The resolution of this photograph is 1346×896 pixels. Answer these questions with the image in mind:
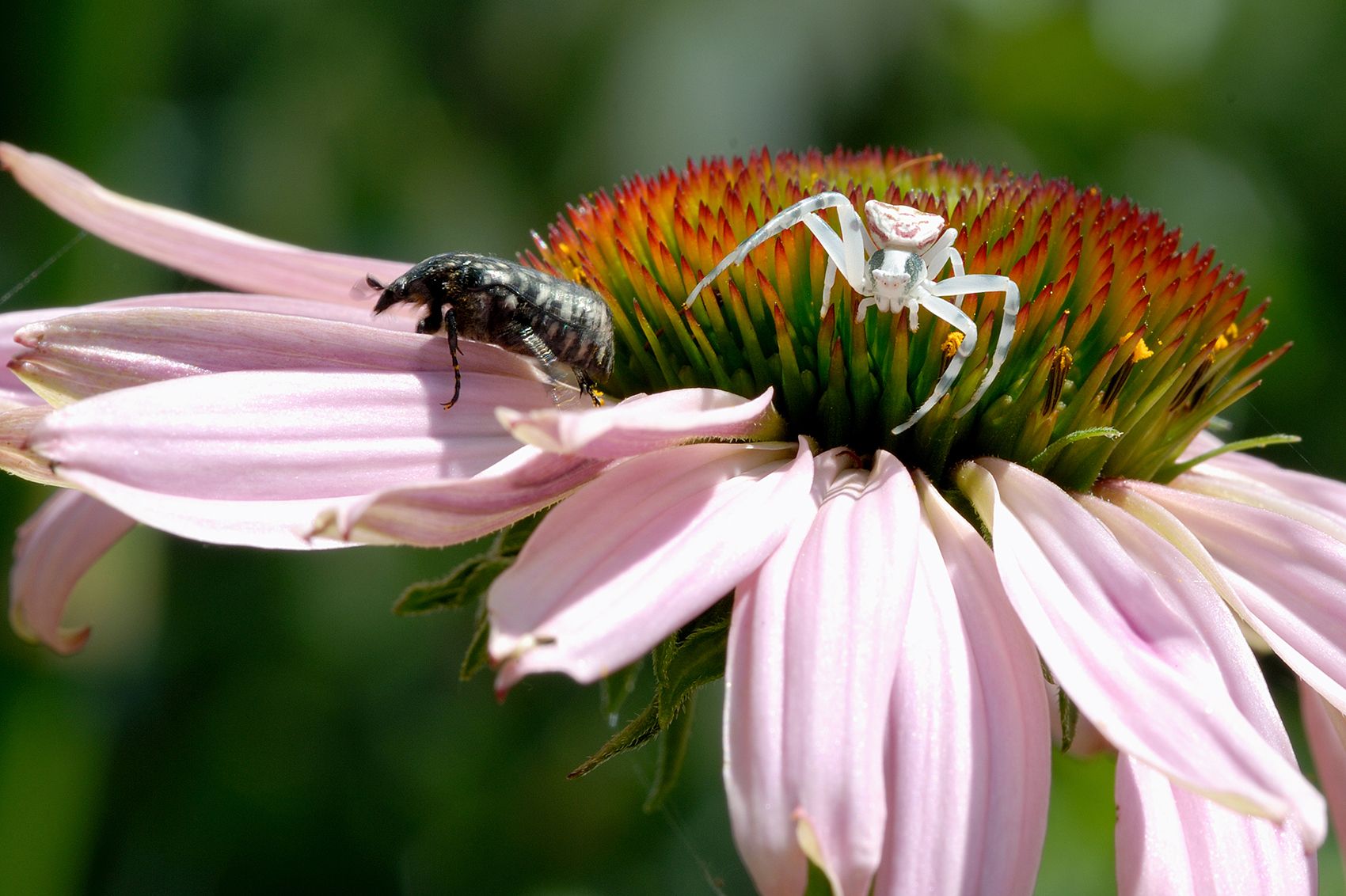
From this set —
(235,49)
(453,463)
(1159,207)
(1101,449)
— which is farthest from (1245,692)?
(235,49)

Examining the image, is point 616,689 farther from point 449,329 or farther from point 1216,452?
point 1216,452

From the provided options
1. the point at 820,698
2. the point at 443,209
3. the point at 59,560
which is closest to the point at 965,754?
the point at 820,698

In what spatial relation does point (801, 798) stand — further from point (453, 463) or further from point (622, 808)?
point (622, 808)

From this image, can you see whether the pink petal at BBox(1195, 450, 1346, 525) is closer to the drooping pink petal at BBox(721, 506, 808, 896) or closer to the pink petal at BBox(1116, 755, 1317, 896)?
the pink petal at BBox(1116, 755, 1317, 896)

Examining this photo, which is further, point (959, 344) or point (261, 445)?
point (959, 344)

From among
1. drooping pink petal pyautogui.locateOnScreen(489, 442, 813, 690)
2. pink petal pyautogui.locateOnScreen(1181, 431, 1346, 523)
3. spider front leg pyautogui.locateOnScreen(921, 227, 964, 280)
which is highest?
spider front leg pyautogui.locateOnScreen(921, 227, 964, 280)

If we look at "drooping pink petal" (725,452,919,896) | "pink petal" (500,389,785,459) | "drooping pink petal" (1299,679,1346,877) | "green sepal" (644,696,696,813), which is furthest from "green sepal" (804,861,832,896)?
"drooping pink petal" (1299,679,1346,877)
